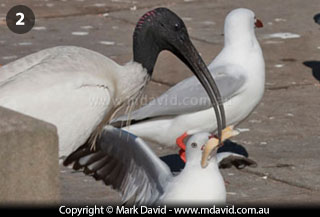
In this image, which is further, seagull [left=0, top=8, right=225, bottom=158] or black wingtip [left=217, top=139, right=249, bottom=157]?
black wingtip [left=217, top=139, right=249, bottom=157]

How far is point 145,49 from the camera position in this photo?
7262 mm

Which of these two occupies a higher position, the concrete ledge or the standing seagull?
the concrete ledge

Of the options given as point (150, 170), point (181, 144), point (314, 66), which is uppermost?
point (150, 170)

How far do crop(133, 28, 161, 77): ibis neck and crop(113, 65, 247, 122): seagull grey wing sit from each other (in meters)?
1.18

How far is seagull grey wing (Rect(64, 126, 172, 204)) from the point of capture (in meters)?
6.91

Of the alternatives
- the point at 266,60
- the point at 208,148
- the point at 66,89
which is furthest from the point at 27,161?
the point at 266,60

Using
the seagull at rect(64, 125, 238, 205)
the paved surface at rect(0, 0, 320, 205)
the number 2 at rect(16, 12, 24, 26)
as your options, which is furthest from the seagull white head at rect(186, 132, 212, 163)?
the number 2 at rect(16, 12, 24, 26)

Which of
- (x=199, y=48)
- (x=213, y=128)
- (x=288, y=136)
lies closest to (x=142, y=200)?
(x=213, y=128)

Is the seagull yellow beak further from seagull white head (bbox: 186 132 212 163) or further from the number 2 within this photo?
the number 2

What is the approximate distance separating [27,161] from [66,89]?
1792 mm

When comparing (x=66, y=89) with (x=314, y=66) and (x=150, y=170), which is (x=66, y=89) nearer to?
(x=150, y=170)

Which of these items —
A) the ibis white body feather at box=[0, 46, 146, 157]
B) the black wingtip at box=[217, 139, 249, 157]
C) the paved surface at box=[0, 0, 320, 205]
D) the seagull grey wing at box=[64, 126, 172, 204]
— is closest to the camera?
the ibis white body feather at box=[0, 46, 146, 157]

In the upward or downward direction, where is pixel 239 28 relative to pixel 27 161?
downward

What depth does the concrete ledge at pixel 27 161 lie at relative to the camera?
4934 mm
